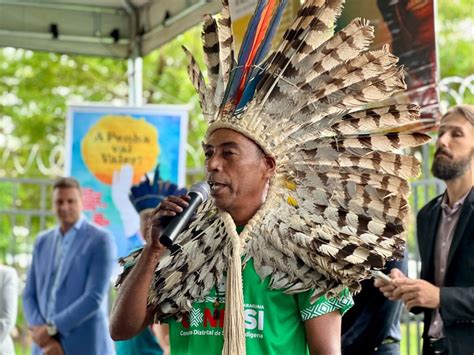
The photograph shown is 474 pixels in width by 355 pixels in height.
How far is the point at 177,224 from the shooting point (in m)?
3.00

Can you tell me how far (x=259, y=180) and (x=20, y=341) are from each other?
25.9 ft

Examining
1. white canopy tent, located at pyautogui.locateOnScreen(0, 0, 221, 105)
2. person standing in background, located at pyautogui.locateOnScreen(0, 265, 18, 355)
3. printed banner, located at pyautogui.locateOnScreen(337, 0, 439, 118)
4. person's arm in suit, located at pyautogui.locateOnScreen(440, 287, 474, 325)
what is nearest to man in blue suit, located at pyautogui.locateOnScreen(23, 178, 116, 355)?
person standing in background, located at pyautogui.locateOnScreen(0, 265, 18, 355)

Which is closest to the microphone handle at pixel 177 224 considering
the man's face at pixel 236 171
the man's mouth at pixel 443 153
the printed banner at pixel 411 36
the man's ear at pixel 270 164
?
the man's face at pixel 236 171

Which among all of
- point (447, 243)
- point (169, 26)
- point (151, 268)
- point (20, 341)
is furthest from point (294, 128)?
point (20, 341)

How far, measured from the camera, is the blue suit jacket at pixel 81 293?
7.20 meters

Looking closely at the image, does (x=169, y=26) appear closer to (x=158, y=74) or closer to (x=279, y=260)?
(x=279, y=260)

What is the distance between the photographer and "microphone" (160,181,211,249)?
117 inches

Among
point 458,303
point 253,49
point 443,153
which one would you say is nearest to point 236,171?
point 253,49

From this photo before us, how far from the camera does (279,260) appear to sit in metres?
3.21

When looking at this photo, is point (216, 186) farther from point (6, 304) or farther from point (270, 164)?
point (6, 304)

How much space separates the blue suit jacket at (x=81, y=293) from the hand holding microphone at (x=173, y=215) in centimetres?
417

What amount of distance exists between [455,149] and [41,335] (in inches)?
146

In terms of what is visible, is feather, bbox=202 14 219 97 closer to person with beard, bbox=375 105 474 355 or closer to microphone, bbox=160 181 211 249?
microphone, bbox=160 181 211 249

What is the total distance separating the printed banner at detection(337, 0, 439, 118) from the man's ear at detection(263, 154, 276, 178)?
81.0 inches
